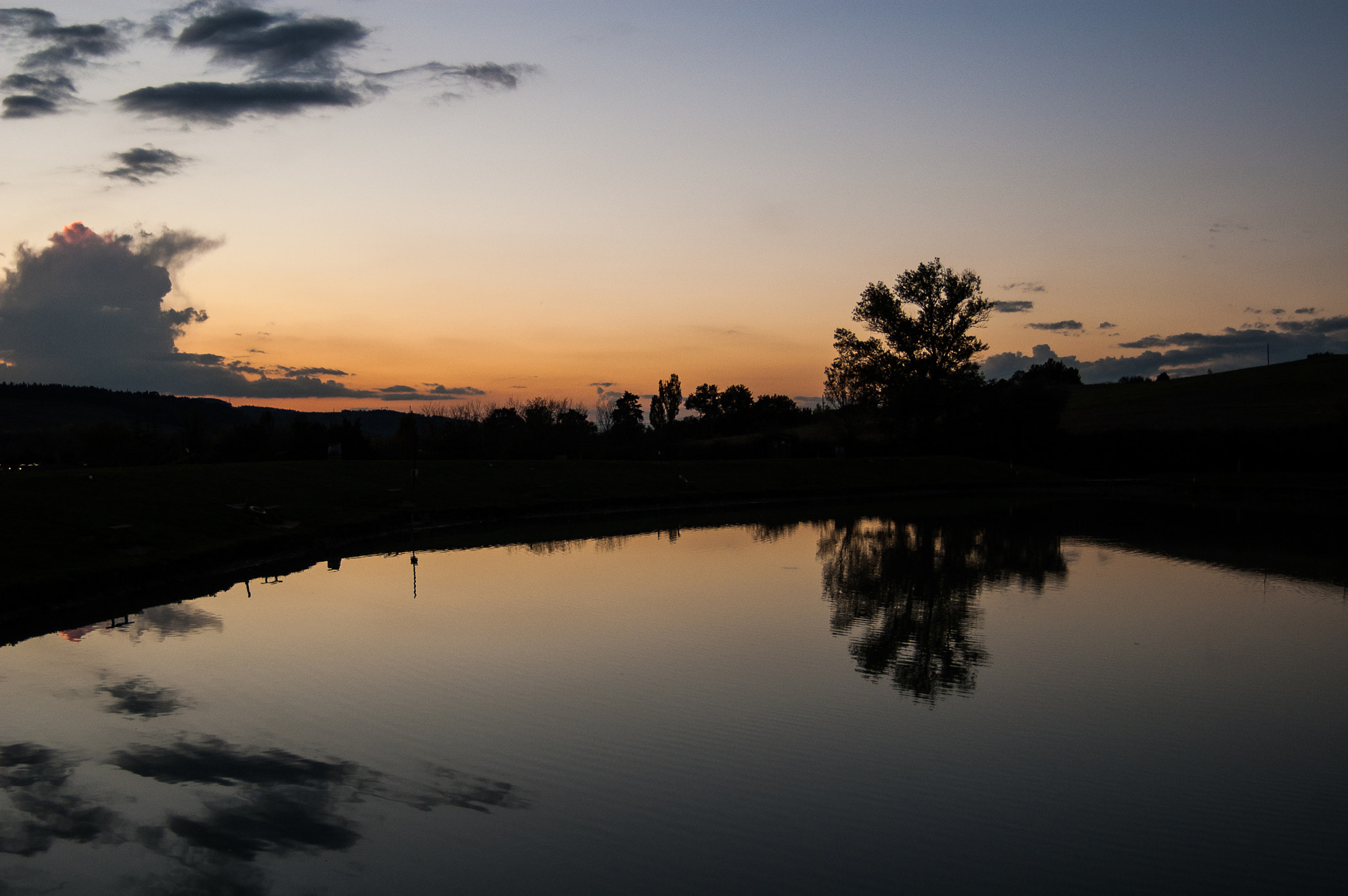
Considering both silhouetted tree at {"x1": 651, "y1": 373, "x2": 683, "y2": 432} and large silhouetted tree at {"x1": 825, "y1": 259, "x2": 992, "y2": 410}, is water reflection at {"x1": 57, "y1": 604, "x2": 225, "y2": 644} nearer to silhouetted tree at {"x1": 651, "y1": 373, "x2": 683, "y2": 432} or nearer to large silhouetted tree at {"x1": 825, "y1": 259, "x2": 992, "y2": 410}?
large silhouetted tree at {"x1": 825, "y1": 259, "x2": 992, "y2": 410}

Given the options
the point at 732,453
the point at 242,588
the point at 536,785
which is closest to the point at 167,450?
the point at 732,453

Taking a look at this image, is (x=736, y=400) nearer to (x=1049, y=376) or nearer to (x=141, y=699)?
(x=1049, y=376)

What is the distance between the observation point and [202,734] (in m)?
8.81

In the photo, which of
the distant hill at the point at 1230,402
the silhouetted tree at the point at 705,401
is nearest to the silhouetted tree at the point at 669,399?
the silhouetted tree at the point at 705,401

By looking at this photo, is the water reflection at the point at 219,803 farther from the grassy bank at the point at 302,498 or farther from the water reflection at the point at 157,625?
the grassy bank at the point at 302,498

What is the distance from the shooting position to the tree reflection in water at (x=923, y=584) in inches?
466

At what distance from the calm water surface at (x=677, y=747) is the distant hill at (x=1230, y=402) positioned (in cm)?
5465

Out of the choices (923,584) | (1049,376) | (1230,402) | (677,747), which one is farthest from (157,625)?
(1049,376)

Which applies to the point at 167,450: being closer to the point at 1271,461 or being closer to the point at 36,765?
the point at 36,765

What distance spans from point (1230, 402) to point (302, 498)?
228ft

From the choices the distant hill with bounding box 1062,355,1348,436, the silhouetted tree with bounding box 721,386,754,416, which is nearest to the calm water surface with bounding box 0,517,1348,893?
the distant hill with bounding box 1062,355,1348,436

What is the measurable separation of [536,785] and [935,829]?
10.1ft

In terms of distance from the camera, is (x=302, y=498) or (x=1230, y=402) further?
(x=1230, y=402)

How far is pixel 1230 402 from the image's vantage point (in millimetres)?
72000
